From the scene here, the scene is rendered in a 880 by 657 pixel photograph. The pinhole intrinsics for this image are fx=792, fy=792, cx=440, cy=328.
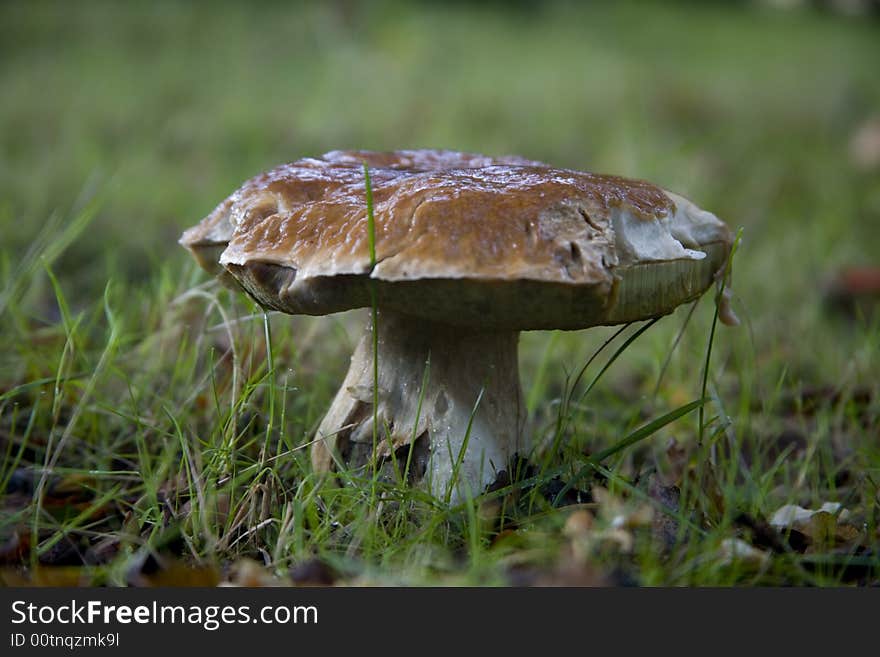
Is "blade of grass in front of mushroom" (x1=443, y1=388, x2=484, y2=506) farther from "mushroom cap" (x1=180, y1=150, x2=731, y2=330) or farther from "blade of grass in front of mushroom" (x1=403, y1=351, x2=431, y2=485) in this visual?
"mushroom cap" (x1=180, y1=150, x2=731, y2=330)

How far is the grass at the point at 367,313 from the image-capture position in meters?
1.59

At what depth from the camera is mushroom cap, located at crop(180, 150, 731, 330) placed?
1.34 metres

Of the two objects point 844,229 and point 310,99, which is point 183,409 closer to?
point 844,229

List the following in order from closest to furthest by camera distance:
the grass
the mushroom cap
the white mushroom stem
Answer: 1. the mushroom cap
2. the grass
3. the white mushroom stem

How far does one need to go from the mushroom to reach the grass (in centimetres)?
13

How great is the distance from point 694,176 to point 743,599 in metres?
3.73

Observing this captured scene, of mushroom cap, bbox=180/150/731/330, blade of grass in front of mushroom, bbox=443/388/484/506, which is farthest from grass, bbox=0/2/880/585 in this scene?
mushroom cap, bbox=180/150/731/330

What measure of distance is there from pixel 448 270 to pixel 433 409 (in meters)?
0.52

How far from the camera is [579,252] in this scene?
54.1 inches

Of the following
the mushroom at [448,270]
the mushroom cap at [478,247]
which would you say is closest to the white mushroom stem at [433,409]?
the mushroom at [448,270]

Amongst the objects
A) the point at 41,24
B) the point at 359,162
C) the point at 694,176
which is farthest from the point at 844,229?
the point at 41,24

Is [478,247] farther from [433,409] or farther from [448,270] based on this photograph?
[433,409]

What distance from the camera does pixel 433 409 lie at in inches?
68.7

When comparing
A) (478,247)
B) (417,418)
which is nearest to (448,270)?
(478,247)
